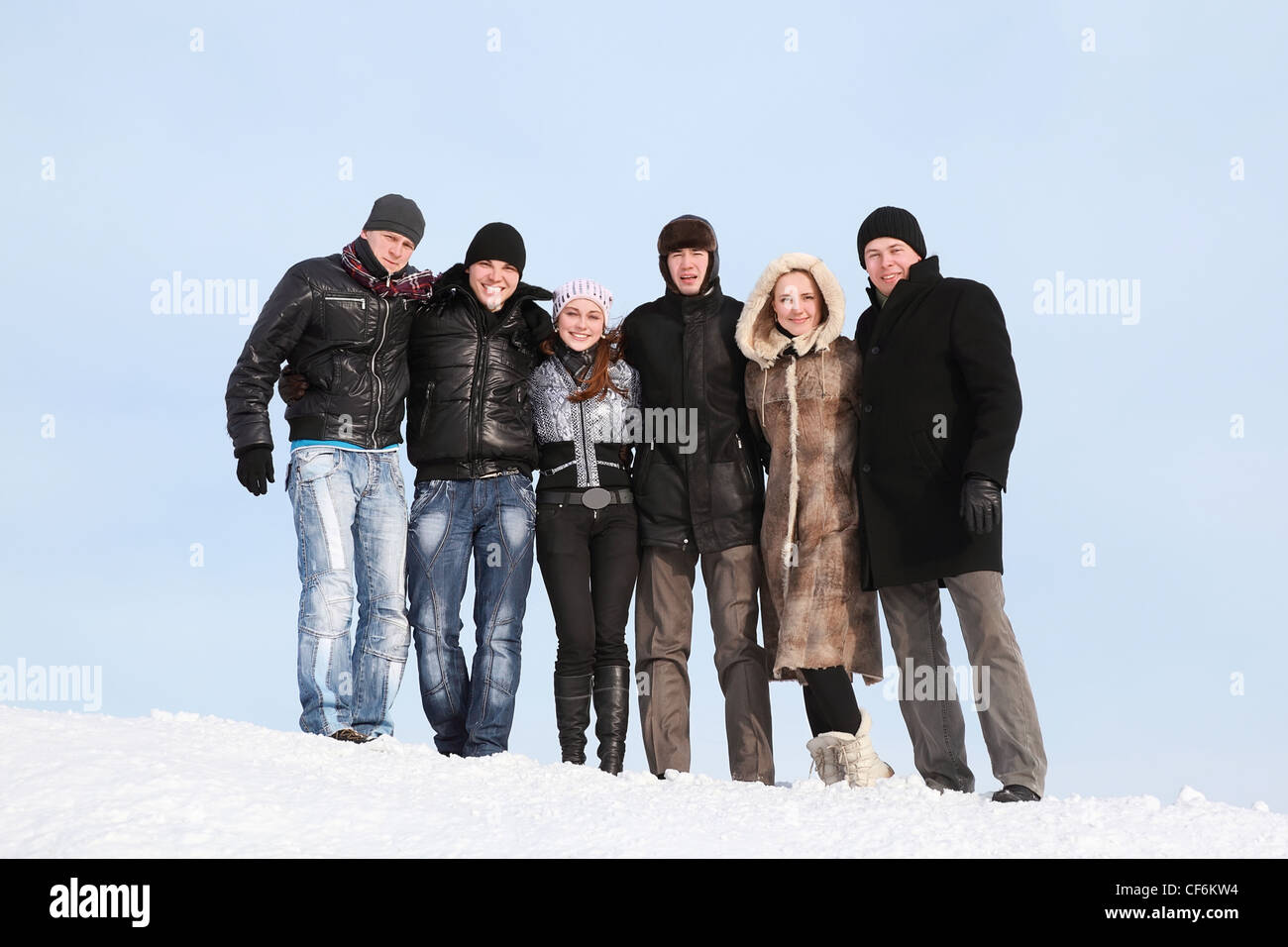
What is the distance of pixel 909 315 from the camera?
234 inches

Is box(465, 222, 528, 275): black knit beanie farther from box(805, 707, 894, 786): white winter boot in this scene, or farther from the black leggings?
box(805, 707, 894, 786): white winter boot

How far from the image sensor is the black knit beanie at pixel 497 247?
6.50 meters

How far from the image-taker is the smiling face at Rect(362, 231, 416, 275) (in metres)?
6.36

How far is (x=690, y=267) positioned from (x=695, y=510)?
1366 millimetres

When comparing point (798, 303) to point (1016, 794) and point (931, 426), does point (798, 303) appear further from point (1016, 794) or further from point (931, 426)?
point (1016, 794)

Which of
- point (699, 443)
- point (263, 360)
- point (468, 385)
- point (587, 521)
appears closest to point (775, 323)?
point (699, 443)

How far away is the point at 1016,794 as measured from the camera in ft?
17.4

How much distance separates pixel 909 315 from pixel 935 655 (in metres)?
1.74

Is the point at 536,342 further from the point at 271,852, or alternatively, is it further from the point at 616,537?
the point at 271,852

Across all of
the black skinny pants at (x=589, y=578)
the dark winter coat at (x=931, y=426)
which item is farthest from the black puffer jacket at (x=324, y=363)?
the dark winter coat at (x=931, y=426)

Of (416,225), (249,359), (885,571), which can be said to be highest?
(416,225)

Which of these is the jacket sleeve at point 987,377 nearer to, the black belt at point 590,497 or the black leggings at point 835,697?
the black leggings at point 835,697

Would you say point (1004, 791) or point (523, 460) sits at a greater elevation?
point (523, 460)
